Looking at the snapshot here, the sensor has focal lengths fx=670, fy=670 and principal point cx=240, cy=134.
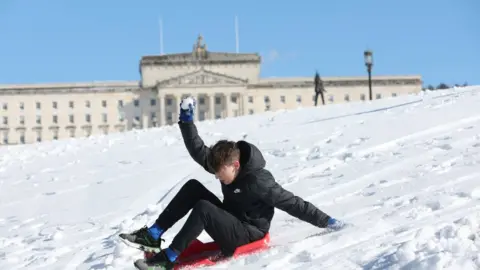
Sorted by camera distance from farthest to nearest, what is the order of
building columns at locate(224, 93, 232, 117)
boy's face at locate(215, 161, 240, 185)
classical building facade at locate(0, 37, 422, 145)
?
1. classical building facade at locate(0, 37, 422, 145)
2. building columns at locate(224, 93, 232, 117)
3. boy's face at locate(215, 161, 240, 185)

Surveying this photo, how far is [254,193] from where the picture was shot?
15.3 ft

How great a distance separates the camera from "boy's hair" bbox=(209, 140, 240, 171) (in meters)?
4.59

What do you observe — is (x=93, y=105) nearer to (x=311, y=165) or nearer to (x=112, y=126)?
(x=112, y=126)

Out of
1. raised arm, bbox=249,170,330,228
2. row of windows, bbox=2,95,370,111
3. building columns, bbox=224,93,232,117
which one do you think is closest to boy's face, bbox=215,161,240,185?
raised arm, bbox=249,170,330,228

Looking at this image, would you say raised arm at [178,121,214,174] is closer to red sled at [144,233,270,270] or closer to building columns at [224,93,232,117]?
red sled at [144,233,270,270]

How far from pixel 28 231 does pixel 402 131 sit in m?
5.72

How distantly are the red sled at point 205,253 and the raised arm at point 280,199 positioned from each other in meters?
0.27

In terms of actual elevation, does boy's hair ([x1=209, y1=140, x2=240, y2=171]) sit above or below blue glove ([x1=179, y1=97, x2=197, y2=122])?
below

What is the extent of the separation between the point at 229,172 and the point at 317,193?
8.16 feet

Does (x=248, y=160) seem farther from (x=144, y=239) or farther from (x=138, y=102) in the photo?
(x=138, y=102)

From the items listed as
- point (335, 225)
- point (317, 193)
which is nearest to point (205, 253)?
point (335, 225)

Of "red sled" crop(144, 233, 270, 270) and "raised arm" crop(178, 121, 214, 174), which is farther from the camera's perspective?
"raised arm" crop(178, 121, 214, 174)

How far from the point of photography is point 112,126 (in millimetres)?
89500

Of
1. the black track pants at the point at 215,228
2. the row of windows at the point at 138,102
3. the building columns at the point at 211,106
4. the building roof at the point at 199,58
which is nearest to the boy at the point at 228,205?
the black track pants at the point at 215,228
